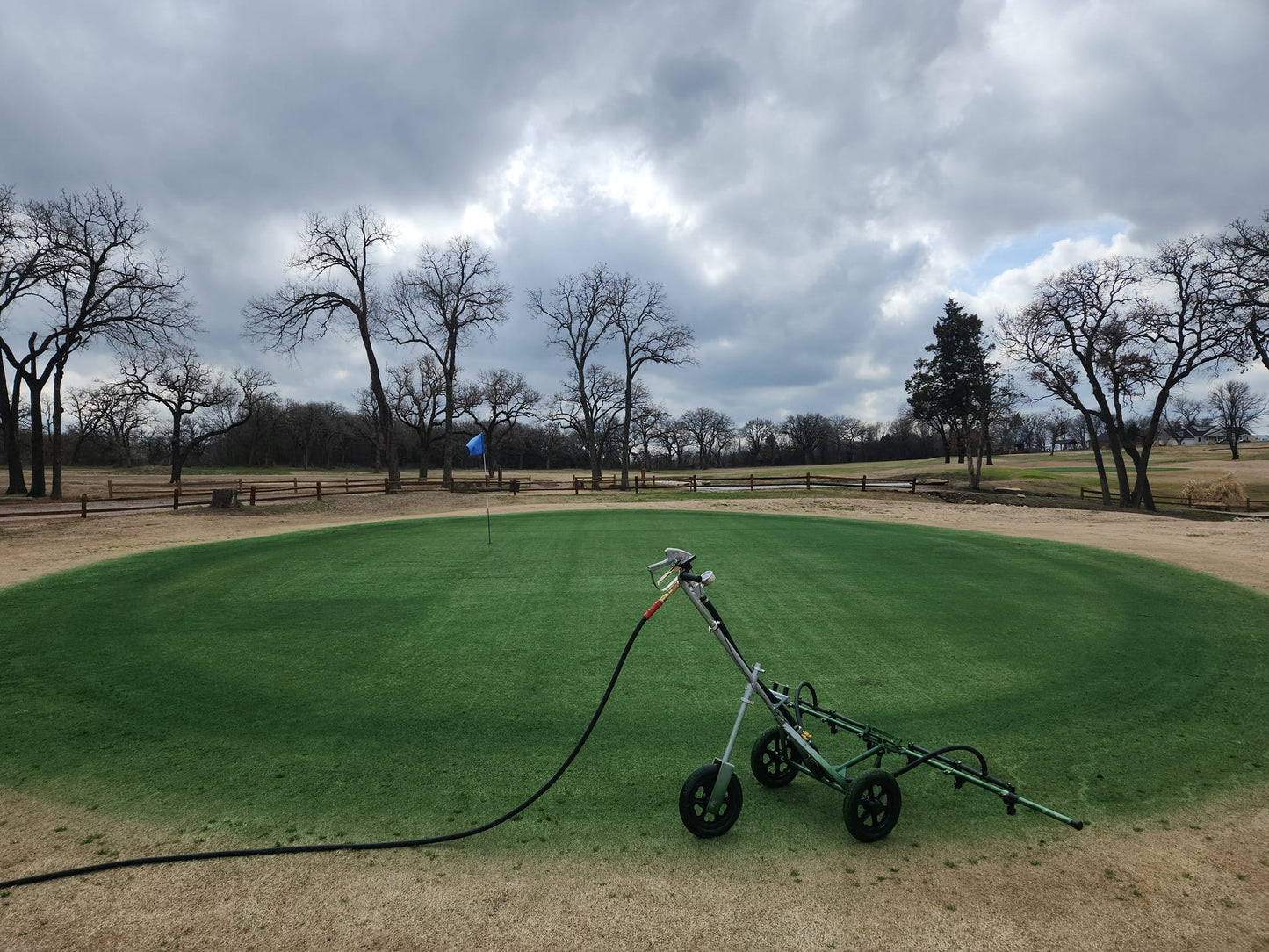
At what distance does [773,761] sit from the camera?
468 cm

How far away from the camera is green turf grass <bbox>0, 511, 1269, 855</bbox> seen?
14.7 feet

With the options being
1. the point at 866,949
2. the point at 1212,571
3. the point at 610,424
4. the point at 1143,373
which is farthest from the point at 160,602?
the point at 610,424

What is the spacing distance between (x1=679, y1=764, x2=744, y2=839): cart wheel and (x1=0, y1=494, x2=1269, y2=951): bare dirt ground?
143 mm

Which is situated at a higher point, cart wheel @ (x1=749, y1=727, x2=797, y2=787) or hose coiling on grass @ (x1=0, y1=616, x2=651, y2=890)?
cart wheel @ (x1=749, y1=727, x2=797, y2=787)

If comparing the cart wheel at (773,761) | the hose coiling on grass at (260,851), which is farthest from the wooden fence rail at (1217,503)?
the hose coiling on grass at (260,851)

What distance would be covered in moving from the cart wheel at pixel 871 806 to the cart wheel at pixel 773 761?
23.8 inches

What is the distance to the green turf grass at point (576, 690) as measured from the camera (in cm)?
448

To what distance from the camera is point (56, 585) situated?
11.4 meters

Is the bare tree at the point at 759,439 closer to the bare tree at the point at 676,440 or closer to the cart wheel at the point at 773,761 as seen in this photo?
the bare tree at the point at 676,440

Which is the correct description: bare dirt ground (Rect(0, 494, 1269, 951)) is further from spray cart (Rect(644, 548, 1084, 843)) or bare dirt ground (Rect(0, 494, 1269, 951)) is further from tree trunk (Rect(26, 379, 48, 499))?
tree trunk (Rect(26, 379, 48, 499))

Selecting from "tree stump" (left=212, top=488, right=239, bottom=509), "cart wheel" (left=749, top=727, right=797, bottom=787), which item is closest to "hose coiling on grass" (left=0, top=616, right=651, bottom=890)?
"cart wheel" (left=749, top=727, right=797, bottom=787)

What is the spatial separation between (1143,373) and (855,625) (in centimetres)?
3175

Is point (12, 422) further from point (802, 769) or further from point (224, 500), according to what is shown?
point (802, 769)

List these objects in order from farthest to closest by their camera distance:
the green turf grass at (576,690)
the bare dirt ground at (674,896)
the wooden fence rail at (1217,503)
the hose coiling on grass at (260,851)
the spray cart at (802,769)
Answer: the wooden fence rail at (1217,503)
the green turf grass at (576,690)
the spray cart at (802,769)
the hose coiling on grass at (260,851)
the bare dirt ground at (674,896)
